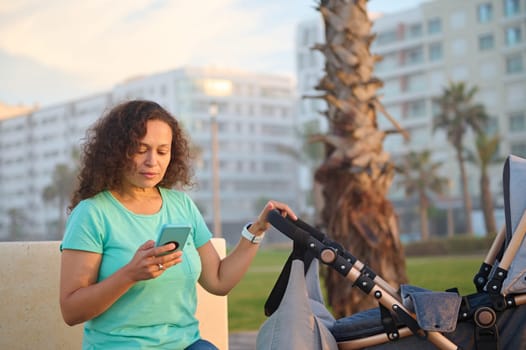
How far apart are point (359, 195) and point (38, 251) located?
4.10 metres

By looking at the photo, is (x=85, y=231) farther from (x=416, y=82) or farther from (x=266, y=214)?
(x=416, y=82)

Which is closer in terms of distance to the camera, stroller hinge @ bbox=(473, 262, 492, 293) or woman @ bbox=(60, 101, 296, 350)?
woman @ bbox=(60, 101, 296, 350)

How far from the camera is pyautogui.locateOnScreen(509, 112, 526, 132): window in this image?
2243 inches

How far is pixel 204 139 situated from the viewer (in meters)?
88.1

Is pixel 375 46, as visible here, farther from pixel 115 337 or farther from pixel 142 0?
pixel 115 337

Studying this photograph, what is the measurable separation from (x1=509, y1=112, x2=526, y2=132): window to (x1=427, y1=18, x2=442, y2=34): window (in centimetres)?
1068

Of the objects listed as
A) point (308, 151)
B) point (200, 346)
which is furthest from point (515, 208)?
point (308, 151)

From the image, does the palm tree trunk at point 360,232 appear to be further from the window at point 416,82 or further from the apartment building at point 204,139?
the apartment building at point 204,139

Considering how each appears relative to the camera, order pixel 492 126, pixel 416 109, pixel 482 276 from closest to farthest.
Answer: pixel 482 276 < pixel 492 126 < pixel 416 109

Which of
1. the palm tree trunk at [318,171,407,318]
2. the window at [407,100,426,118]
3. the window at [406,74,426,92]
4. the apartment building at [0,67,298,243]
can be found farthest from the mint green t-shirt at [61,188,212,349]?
the apartment building at [0,67,298,243]

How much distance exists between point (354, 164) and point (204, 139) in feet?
267

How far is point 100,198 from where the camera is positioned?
2604 mm

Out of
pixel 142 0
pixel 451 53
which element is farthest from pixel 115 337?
pixel 451 53

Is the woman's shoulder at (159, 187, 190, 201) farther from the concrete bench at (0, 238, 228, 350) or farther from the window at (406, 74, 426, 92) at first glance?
the window at (406, 74, 426, 92)
